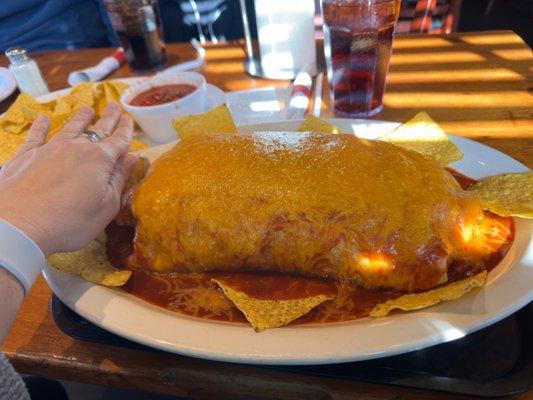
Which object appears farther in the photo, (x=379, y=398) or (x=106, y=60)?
(x=106, y=60)

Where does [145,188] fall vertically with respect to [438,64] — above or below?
above

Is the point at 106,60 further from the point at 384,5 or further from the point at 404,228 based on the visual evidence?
the point at 404,228

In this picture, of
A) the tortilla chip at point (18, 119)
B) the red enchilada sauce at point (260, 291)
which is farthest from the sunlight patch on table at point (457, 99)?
the tortilla chip at point (18, 119)

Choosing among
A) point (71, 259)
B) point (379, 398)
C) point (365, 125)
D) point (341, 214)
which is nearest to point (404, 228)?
point (341, 214)

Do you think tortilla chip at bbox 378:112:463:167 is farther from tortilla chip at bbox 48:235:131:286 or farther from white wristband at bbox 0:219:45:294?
white wristband at bbox 0:219:45:294

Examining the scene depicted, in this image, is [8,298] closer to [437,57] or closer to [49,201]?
[49,201]

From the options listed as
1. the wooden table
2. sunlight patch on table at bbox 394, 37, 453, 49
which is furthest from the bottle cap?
sunlight patch on table at bbox 394, 37, 453, 49

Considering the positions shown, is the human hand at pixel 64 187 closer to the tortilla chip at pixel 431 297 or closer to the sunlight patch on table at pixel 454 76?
the tortilla chip at pixel 431 297

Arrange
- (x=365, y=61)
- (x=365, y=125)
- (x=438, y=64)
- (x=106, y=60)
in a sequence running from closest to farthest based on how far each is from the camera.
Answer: (x=365, y=125), (x=365, y=61), (x=438, y=64), (x=106, y=60)
